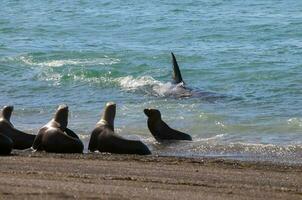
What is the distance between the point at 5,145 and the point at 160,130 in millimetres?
2767

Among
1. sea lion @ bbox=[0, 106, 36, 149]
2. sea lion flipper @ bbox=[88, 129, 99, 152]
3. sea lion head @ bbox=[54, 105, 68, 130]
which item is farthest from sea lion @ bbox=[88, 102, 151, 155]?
sea lion @ bbox=[0, 106, 36, 149]

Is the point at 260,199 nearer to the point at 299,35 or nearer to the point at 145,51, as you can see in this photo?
the point at 145,51

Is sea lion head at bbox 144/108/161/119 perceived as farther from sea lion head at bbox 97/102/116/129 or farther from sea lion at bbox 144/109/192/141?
sea lion head at bbox 97/102/116/129

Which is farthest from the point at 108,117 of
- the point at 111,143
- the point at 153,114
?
the point at 153,114

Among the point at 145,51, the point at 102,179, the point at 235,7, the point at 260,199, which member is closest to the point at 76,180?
the point at 102,179

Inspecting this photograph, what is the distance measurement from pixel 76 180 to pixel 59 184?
357 mm

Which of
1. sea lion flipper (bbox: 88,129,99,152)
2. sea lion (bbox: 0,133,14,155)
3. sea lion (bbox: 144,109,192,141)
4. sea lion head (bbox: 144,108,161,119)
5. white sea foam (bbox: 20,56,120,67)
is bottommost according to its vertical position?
white sea foam (bbox: 20,56,120,67)

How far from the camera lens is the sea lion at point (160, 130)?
11695mm

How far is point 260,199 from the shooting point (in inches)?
280

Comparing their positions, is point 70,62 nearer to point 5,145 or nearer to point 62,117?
point 62,117

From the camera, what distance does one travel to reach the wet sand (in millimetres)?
7143

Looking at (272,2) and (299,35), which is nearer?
(299,35)

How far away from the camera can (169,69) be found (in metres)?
19.9

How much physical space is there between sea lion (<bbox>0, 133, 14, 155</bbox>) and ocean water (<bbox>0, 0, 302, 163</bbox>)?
1901 millimetres
